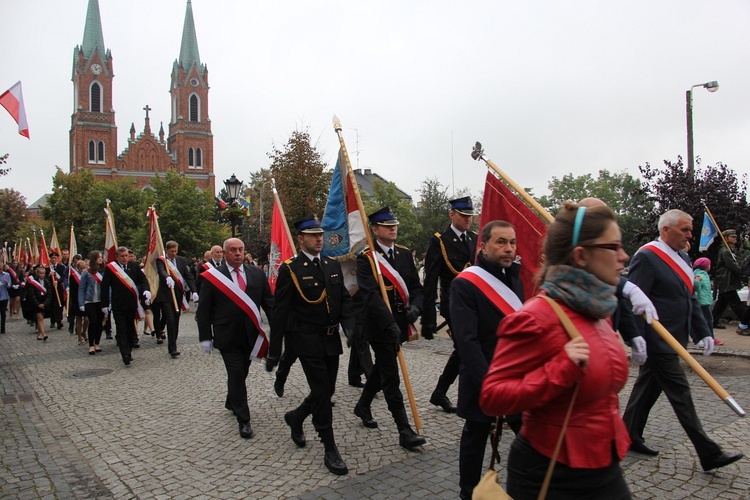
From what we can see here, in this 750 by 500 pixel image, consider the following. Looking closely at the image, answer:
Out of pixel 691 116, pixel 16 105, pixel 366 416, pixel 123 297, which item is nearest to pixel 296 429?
pixel 366 416

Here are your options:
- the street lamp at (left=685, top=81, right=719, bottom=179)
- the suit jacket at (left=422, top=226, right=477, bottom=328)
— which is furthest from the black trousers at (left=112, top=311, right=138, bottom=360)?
the street lamp at (left=685, top=81, right=719, bottom=179)

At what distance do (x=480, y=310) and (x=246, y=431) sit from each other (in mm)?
3190

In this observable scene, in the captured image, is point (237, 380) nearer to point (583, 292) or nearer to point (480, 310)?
point (480, 310)

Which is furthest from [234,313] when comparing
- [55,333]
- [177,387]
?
[55,333]

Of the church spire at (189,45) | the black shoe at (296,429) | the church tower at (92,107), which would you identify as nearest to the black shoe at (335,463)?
the black shoe at (296,429)

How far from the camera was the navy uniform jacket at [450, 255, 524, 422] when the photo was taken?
142 inches

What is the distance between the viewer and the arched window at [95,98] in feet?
304

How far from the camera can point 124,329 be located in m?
10.7

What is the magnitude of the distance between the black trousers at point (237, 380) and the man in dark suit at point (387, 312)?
3.76ft

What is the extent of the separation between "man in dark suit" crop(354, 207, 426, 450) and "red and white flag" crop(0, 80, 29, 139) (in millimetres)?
10676

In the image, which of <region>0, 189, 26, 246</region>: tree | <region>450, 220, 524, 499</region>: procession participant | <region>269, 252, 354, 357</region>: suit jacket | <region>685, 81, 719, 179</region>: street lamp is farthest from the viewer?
<region>0, 189, 26, 246</region>: tree

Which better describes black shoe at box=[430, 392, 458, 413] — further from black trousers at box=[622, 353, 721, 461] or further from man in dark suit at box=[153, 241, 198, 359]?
man in dark suit at box=[153, 241, 198, 359]

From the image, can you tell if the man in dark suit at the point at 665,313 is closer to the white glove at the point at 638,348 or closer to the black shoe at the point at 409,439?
the white glove at the point at 638,348

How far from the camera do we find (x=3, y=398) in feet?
27.1
